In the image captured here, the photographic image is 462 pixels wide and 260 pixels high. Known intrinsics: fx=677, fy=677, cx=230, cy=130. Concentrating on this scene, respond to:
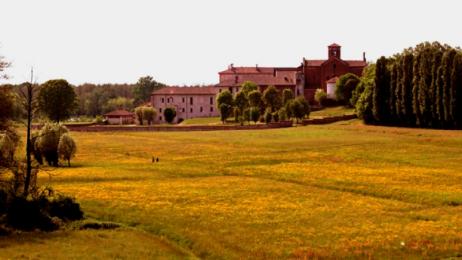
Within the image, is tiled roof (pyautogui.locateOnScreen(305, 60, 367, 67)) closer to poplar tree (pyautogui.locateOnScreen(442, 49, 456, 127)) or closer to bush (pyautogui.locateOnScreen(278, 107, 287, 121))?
bush (pyautogui.locateOnScreen(278, 107, 287, 121))

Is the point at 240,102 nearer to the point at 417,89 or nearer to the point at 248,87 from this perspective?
the point at 248,87

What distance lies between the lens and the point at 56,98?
14112cm

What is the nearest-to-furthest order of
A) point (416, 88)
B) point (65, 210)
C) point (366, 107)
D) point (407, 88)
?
point (65, 210) < point (416, 88) < point (407, 88) < point (366, 107)

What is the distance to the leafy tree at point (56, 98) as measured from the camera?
140250 millimetres

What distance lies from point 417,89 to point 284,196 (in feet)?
217

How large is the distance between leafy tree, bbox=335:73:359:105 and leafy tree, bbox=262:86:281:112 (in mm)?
13797

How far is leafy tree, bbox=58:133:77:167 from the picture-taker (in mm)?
66062

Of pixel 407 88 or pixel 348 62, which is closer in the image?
pixel 407 88

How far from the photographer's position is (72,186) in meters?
48.0

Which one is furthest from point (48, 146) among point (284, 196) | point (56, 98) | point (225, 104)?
point (225, 104)

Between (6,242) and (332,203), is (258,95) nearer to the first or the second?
(332,203)

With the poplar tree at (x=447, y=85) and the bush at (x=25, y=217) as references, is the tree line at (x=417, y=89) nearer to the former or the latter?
the poplar tree at (x=447, y=85)

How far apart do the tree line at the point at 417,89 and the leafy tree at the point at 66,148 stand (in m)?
55.2

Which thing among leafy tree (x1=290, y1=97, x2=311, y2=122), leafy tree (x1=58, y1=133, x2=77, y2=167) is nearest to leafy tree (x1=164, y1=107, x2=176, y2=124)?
leafy tree (x1=290, y1=97, x2=311, y2=122)
